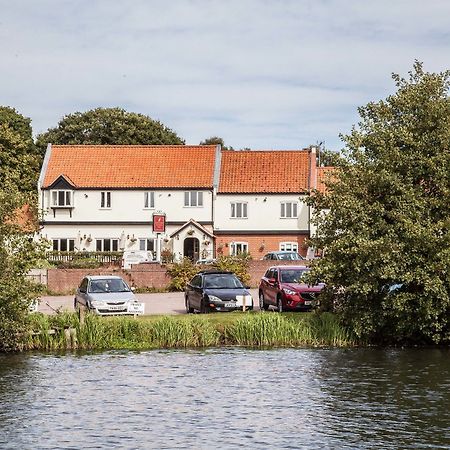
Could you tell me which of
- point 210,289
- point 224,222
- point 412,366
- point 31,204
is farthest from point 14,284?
point 224,222

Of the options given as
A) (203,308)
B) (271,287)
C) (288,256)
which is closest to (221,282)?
(271,287)

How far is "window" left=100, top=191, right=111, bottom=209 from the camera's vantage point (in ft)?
279

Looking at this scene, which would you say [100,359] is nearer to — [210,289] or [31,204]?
[31,204]

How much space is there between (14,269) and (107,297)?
560cm

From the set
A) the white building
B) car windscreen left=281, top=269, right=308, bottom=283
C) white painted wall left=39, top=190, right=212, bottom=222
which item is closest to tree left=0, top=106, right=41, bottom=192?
the white building

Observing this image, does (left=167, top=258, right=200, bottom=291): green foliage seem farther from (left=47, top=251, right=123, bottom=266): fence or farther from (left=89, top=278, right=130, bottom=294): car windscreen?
(left=89, top=278, right=130, bottom=294): car windscreen

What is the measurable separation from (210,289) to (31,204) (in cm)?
1023

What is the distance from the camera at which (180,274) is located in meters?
61.1

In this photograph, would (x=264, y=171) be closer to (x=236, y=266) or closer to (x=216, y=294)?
(x=236, y=266)

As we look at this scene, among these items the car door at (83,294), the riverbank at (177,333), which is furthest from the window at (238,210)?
the riverbank at (177,333)

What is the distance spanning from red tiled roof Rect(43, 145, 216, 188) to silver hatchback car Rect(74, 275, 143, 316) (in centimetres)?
4110

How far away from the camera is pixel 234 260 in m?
63.0

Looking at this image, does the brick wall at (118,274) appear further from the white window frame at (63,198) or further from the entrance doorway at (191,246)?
the white window frame at (63,198)

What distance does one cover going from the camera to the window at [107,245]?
84.8 metres
